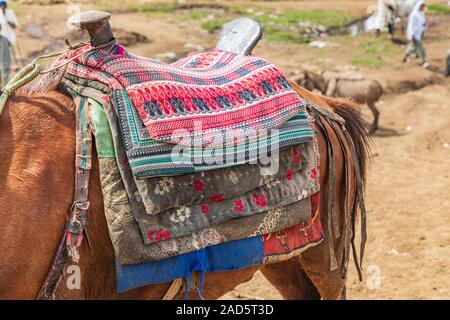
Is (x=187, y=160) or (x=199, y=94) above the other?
(x=199, y=94)

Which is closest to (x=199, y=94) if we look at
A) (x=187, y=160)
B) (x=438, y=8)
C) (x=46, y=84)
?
(x=187, y=160)

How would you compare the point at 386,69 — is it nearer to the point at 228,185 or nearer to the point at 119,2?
the point at 119,2

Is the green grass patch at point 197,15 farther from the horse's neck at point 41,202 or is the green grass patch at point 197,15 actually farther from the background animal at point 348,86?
the horse's neck at point 41,202

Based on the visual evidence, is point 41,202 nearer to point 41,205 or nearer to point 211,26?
point 41,205

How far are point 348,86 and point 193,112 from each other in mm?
7001

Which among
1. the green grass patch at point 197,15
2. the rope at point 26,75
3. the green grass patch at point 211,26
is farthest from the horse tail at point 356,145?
the green grass patch at point 197,15

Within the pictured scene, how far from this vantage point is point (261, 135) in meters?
2.68

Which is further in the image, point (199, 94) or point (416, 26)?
point (416, 26)

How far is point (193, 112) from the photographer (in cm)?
249

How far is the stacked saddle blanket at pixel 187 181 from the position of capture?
7.52 feet

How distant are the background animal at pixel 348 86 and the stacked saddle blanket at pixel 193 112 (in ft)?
20.5

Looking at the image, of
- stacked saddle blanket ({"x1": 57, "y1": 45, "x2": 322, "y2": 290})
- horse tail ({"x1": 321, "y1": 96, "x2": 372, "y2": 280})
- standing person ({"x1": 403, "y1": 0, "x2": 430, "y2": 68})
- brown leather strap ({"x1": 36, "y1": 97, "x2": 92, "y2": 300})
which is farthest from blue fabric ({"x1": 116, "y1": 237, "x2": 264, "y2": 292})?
standing person ({"x1": 403, "y1": 0, "x2": 430, "y2": 68})

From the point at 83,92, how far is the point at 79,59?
166mm
